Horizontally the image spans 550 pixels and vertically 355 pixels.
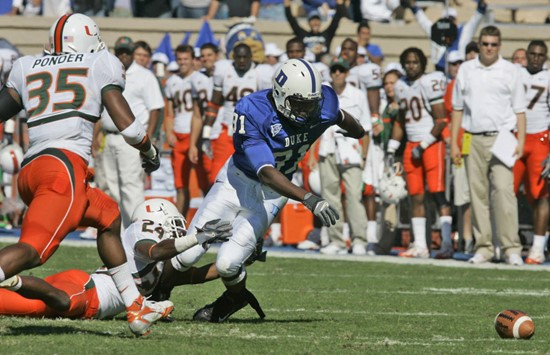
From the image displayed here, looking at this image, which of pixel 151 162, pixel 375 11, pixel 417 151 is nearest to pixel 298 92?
pixel 151 162

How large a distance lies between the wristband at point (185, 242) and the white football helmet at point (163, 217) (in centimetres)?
100

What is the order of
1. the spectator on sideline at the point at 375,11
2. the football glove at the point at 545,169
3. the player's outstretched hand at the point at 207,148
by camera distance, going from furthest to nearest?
the spectator on sideline at the point at 375,11
the player's outstretched hand at the point at 207,148
the football glove at the point at 545,169

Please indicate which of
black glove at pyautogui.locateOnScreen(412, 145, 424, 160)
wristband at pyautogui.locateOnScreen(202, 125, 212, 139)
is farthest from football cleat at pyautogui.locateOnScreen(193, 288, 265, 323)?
wristband at pyautogui.locateOnScreen(202, 125, 212, 139)

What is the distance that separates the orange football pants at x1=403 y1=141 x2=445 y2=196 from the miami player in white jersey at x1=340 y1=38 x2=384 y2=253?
2.53 ft

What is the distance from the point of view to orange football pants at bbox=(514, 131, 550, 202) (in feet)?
40.2

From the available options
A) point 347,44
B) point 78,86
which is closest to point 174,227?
point 78,86

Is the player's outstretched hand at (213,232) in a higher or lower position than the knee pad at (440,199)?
higher

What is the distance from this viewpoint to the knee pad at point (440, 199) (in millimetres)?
12930

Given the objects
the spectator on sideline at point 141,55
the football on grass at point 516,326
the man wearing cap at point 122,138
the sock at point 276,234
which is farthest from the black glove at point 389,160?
the football on grass at point 516,326

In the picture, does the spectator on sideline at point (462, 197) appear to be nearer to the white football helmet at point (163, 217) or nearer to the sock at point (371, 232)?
the sock at point (371, 232)

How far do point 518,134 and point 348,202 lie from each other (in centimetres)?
213

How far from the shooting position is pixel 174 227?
25.2ft

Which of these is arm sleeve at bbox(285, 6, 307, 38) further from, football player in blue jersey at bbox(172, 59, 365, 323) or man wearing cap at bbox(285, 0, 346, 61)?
football player in blue jersey at bbox(172, 59, 365, 323)

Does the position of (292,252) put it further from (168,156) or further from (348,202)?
(168,156)
